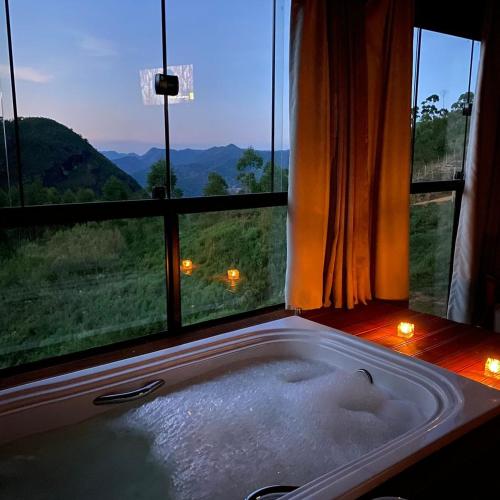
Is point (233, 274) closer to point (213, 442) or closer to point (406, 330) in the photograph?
point (406, 330)

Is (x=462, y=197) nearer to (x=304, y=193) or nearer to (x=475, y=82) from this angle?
(x=475, y=82)

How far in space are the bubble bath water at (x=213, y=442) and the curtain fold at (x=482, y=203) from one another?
1975 mm

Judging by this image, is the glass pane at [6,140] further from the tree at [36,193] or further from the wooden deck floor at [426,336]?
the wooden deck floor at [426,336]

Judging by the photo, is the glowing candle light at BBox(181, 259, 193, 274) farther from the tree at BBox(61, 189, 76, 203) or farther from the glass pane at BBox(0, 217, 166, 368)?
the tree at BBox(61, 189, 76, 203)

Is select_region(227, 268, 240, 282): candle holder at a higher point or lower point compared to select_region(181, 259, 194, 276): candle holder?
lower

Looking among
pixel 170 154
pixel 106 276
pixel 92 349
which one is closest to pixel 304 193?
pixel 170 154

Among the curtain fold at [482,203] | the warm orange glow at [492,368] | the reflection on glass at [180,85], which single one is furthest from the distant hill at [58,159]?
the curtain fold at [482,203]

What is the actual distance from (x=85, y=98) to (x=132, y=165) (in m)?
0.35

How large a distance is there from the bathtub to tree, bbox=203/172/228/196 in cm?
77

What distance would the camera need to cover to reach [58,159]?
7.11 ft

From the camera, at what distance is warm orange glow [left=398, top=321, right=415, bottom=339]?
8.16ft

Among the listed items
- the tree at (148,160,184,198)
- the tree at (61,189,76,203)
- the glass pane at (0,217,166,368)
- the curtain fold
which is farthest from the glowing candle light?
the curtain fold

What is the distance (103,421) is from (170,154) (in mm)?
1264

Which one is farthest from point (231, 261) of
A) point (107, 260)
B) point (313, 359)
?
point (313, 359)
